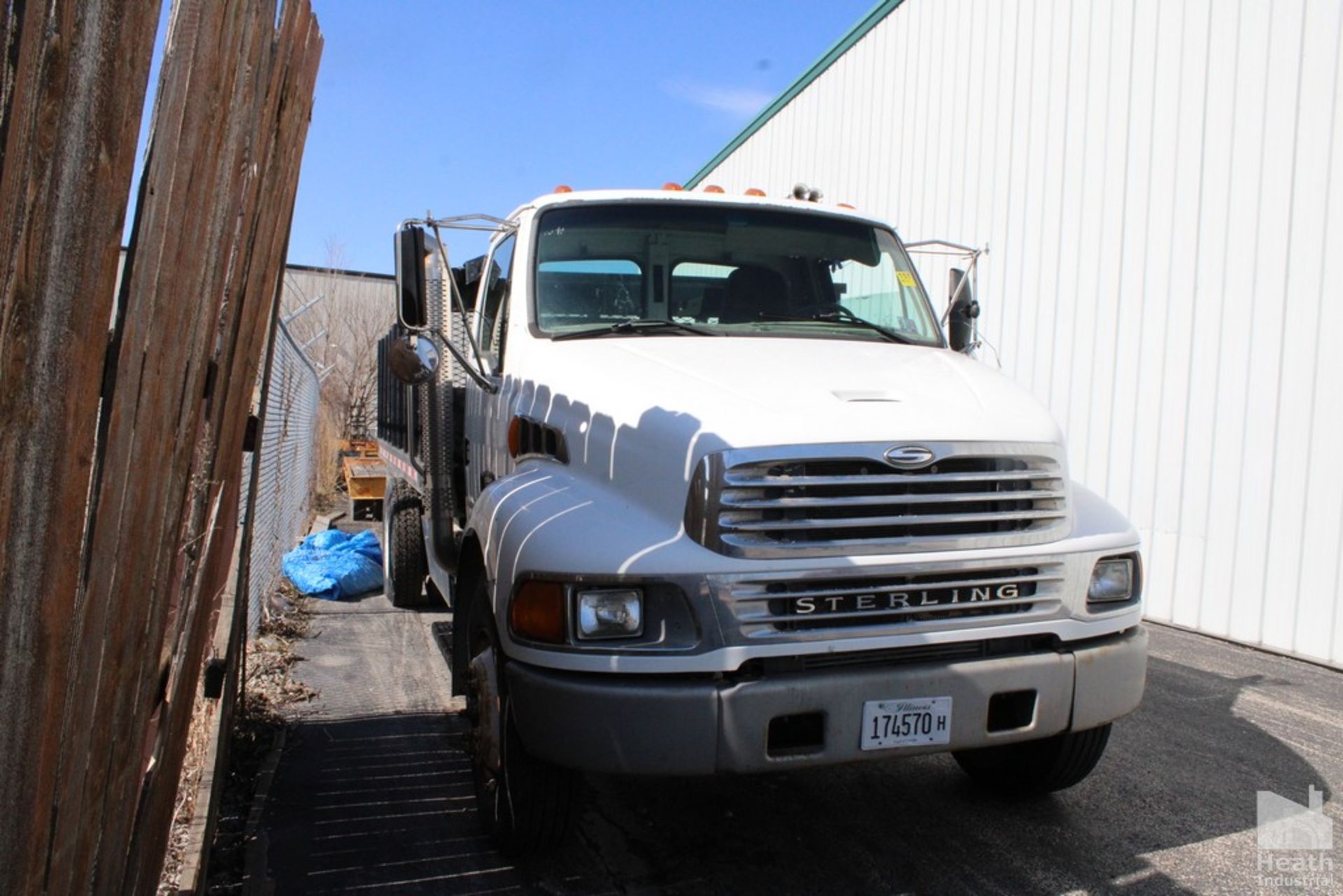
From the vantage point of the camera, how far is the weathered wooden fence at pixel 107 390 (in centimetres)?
132

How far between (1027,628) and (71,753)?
271 centimetres

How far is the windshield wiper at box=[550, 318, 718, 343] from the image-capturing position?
13.6 ft

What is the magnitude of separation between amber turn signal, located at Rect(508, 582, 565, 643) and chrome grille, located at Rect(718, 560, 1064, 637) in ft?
1.61

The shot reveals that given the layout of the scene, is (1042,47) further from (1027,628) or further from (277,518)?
(277,518)

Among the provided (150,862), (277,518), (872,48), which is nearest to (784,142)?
(872,48)

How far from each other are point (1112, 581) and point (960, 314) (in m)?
2.13

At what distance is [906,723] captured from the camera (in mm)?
3000

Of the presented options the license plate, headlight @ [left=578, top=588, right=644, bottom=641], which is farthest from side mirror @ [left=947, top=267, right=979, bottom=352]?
headlight @ [left=578, top=588, right=644, bottom=641]

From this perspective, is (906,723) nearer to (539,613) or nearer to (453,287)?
(539,613)

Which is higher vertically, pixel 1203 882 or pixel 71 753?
pixel 71 753

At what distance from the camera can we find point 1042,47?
28.9 feet

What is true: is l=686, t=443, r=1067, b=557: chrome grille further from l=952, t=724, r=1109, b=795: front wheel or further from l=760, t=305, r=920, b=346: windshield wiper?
l=760, t=305, r=920, b=346: windshield wiper

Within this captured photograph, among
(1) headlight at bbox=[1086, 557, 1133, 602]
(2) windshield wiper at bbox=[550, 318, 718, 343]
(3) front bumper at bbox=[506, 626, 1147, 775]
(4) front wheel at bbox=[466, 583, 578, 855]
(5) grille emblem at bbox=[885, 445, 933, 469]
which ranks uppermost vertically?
(2) windshield wiper at bbox=[550, 318, 718, 343]

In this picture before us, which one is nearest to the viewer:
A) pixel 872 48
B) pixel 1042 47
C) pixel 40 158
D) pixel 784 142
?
pixel 40 158
